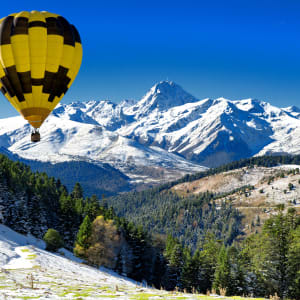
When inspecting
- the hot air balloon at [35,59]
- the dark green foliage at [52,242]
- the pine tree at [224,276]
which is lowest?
the pine tree at [224,276]

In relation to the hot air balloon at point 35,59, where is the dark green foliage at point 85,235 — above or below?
below

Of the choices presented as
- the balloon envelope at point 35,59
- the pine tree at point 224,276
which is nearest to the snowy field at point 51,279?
the balloon envelope at point 35,59

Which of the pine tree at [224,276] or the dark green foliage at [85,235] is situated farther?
the dark green foliage at [85,235]

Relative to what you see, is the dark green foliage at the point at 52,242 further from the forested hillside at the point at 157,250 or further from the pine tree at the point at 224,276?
the pine tree at the point at 224,276

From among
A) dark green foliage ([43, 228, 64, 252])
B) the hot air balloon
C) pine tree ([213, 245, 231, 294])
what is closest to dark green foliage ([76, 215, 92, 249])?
dark green foliage ([43, 228, 64, 252])

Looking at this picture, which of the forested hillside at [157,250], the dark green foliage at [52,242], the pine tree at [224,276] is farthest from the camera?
the dark green foliage at [52,242]

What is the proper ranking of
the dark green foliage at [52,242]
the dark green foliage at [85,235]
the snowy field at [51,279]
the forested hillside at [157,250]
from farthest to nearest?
the dark green foliage at [85,235] → the dark green foliage at [52,242] → the forested hillside at [157,250] → the snowy field at [51,279]

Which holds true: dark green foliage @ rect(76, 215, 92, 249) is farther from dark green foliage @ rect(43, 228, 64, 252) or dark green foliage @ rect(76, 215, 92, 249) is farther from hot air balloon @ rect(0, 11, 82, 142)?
hot air balloon @ rect(0, 11, 82, 142)

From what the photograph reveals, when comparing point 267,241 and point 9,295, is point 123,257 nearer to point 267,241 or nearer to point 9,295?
point 267,241

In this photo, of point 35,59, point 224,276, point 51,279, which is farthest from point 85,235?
point 35,59
